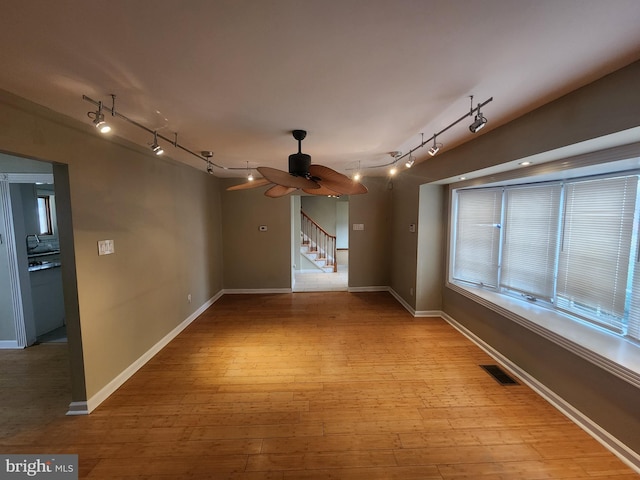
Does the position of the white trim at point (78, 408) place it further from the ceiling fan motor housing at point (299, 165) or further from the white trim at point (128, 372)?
the ceiling fan motor housing at point (299, 165)

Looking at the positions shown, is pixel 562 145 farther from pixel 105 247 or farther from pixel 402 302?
pixel 105 247

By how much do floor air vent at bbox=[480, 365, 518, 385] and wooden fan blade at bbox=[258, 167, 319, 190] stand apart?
266cm

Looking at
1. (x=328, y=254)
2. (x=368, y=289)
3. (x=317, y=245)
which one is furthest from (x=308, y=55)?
(x=328, y=254)

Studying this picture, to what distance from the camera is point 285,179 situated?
1.85 metres

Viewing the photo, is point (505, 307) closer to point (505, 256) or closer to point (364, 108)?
point (505, 256)

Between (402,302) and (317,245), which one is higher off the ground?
(317,245)

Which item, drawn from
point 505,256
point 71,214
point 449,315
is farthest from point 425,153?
point 71,214

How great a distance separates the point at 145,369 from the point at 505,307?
405 cm

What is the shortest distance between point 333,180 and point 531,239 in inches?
98.0

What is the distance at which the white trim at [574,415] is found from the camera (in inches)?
66.4

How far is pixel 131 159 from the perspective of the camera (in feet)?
8.87

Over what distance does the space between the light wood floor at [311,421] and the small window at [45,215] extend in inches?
80.9

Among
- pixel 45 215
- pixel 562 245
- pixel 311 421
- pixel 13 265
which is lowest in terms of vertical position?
pixel 311 421

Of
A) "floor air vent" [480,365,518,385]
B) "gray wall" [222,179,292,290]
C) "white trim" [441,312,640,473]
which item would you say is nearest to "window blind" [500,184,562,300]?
"white trim" [441,312,640,473]
